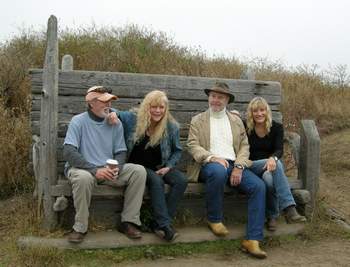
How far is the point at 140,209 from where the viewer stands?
492 cm

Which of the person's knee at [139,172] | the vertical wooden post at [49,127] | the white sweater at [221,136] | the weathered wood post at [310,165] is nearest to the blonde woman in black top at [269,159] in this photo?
the white sweater at [221,136]

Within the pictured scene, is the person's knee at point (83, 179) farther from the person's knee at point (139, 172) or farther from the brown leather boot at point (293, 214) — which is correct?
the brown leather boot at point (293, 214)

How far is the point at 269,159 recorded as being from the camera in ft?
16.5

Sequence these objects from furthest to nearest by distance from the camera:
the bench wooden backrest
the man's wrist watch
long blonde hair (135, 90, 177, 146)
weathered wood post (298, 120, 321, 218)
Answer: weathered wood post (298, 120, 321, 218) → the bench wooden backrest → the man's wrist watch → long blonde hair (135, 90, 177, 146)

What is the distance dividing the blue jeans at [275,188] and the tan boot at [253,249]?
1.68 ft

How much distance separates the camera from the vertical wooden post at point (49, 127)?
4.61 m

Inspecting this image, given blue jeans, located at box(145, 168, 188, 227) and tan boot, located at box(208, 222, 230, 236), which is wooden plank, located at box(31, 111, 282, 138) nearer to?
blue jeans, located at box(145, 168, 188, 227)

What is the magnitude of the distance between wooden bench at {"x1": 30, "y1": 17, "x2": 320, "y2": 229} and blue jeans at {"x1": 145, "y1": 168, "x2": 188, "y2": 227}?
220 millimetres

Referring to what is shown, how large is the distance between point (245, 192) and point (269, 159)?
0.44m

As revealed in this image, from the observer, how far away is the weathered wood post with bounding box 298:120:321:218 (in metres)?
5.48

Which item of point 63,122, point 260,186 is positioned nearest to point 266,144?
point 260,186

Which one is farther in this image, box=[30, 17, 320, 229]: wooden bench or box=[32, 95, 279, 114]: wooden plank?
box=[32, 95, 279, 114]: wooden plank

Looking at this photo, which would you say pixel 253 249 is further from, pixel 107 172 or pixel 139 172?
pixel 107 172

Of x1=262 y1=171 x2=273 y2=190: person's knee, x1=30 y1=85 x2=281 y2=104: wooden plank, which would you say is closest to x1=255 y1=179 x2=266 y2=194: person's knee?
x1=262 y1=171 x2=273 y2=190: person's knee
